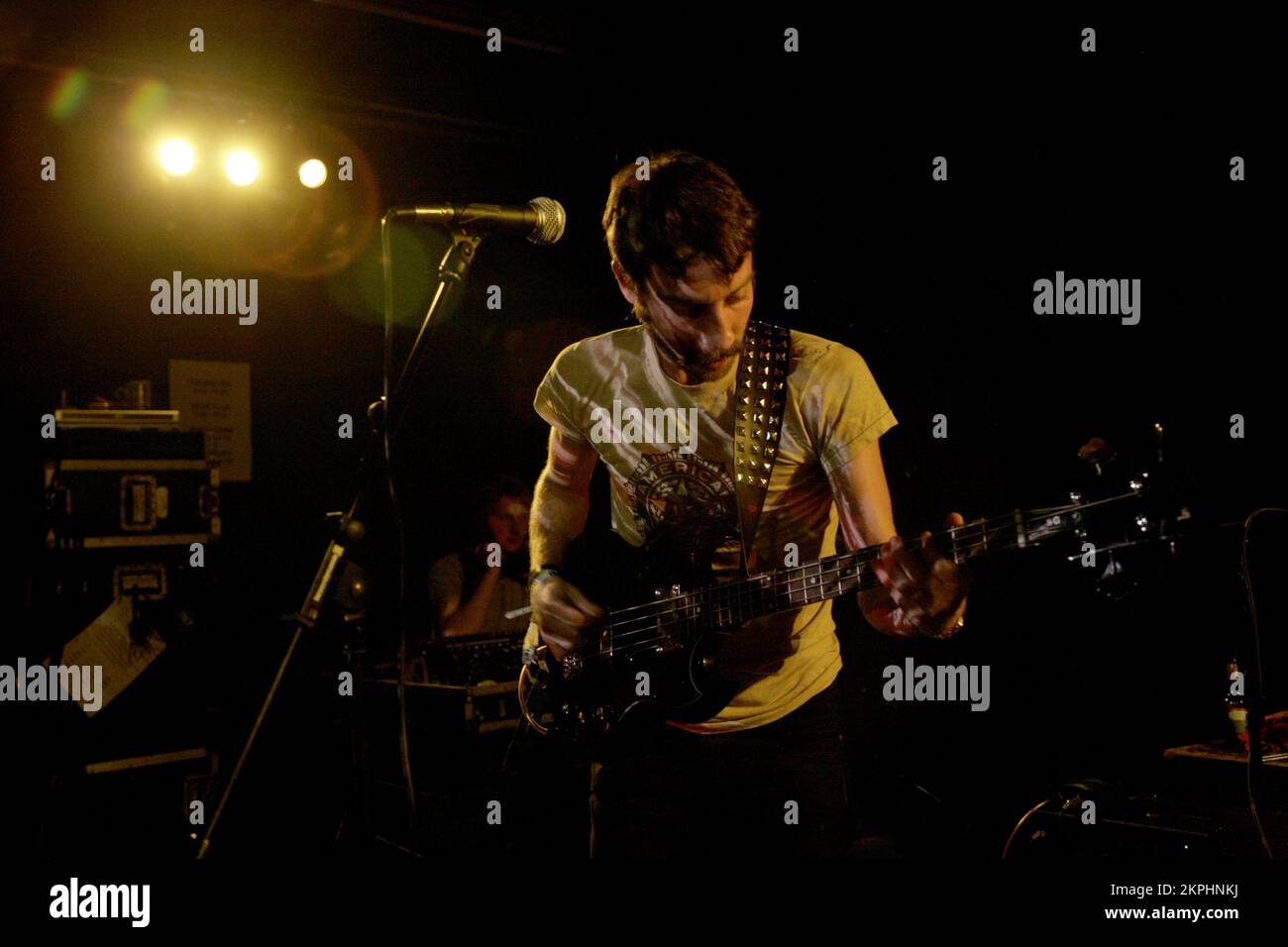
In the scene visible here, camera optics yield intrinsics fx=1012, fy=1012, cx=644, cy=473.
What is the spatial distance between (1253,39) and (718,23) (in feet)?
4.78

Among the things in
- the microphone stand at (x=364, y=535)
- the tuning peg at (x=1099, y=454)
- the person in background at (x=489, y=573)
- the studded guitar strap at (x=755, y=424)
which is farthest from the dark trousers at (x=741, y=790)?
the person in background at (x=489, y=573)

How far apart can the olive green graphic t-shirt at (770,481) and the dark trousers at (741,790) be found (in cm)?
4

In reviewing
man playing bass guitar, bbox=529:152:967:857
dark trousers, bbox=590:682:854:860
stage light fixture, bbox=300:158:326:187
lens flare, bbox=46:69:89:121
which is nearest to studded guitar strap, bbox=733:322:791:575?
man playing bass guitar, bbox=529:152:967:857

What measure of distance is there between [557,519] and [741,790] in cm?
78

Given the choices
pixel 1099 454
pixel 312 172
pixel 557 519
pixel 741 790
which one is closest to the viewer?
pixel 1099 454

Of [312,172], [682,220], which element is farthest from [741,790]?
[312,172]

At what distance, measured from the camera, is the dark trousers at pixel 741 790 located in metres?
2.02

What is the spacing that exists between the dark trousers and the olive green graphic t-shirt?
41 mm

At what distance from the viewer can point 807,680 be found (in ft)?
6.80

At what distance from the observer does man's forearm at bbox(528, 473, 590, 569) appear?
2.42 meters

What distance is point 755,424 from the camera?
2.11 metres

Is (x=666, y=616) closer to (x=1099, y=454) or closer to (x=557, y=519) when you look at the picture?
(x=557, y=519)

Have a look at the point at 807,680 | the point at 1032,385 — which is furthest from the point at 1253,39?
the point at 807,680

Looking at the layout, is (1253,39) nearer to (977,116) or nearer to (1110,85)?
(1110,85)
